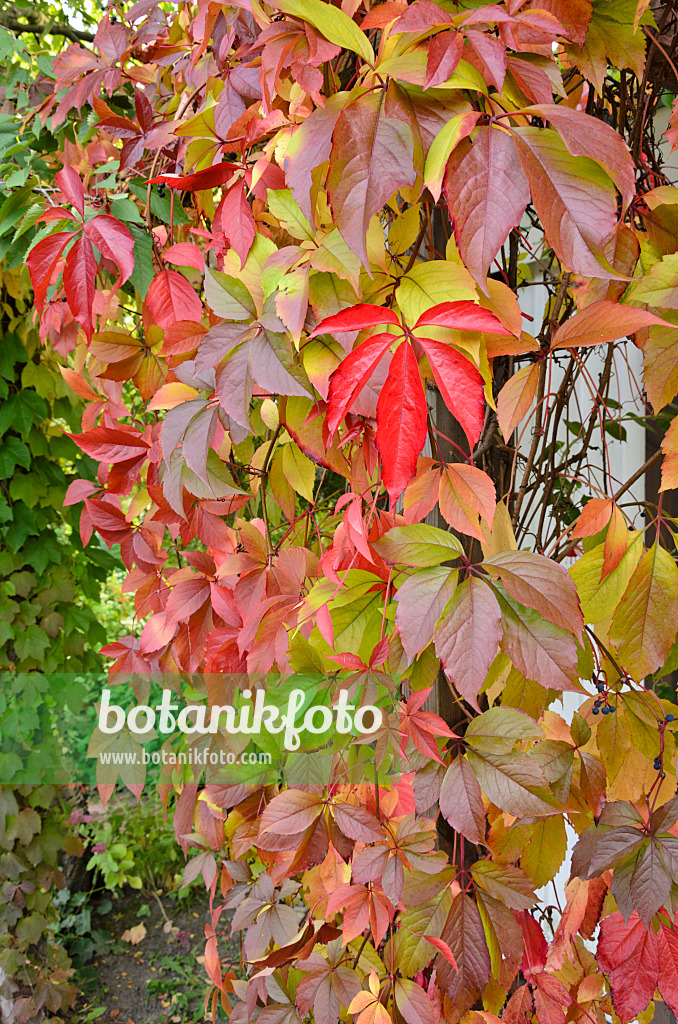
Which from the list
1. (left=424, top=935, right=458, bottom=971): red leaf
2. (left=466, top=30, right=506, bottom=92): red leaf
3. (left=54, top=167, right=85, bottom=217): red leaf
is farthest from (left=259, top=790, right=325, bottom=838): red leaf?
(left=54, top=167, right=85, bottom=217): red leaf

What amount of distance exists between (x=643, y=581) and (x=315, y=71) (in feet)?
1.62

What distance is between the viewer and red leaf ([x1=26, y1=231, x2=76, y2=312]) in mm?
812

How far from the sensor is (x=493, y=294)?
528 millimetres

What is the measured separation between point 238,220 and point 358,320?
288mm

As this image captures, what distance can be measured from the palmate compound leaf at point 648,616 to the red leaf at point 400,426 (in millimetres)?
290

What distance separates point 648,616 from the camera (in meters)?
0.59

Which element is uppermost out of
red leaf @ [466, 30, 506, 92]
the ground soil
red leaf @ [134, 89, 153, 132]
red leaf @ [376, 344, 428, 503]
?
red leaf @ [134, 89, 153, 132]

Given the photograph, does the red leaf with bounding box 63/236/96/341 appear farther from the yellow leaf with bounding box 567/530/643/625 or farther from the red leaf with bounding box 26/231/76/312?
the yellow leaf with bounding box 567/530/643/625

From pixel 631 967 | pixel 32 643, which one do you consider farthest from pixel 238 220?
pixel 32 643

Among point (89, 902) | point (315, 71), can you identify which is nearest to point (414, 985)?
point (315, 71)

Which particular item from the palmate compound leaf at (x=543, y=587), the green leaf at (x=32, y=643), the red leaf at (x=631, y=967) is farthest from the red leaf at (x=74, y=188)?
the green leaf at (x=32, y=643)

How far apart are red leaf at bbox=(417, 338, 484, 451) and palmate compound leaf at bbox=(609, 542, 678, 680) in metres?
0.27

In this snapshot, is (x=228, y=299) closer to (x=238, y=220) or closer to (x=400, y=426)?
(x=238, y=220)

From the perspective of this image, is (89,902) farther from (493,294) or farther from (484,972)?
(493,294)
